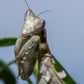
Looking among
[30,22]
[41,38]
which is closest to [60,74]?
[41,38]

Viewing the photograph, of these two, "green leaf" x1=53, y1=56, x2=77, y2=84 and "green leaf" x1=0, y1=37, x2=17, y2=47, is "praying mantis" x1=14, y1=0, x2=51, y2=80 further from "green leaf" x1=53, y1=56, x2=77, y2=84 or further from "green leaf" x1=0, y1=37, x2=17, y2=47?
"green leaf" x1=0, y1=37, x2=17, y2=47

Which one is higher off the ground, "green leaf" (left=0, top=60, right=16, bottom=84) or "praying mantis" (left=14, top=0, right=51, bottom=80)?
"praying mantis" (left=14, top=0, right=51, bottom=80)

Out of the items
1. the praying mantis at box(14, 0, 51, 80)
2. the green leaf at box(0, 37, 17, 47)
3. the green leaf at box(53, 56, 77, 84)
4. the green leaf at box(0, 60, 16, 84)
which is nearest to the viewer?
the praying mantis at box(14, 0, 51, 80)

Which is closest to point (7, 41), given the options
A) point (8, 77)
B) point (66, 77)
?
point (8, 77)

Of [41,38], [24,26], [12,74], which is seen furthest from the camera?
[12,74]

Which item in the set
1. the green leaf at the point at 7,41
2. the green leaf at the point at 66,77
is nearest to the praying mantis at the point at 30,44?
the green leaf at the point at 66,77

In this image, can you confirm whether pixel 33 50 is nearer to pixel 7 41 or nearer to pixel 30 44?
pixel 30 44

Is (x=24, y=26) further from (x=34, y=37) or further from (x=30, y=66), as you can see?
(x=30, y=66)

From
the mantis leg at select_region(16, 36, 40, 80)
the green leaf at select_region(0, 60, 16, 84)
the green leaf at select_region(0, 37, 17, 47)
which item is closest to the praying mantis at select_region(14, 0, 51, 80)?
the mantis leg at select_region(16, 36, 40, 80)
